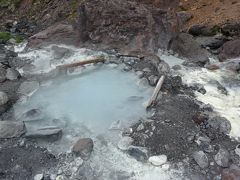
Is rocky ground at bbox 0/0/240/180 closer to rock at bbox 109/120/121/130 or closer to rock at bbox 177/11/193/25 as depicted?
rock at bbox 177/11/193/25

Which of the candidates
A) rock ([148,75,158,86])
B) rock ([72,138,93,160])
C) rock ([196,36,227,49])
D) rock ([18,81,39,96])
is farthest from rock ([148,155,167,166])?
rock ([196,36,227,49])

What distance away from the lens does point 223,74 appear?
7215 mm

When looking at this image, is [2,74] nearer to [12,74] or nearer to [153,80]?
[12,74]

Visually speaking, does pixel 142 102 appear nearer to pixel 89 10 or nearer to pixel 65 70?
pixel 65 70

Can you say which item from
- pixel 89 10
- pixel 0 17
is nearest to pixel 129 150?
pixel 89 10

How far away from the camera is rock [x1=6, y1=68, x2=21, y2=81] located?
6.75 metres

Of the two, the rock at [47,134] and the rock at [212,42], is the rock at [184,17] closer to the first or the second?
the rock at [212,42]

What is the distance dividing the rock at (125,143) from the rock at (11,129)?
1375 mm

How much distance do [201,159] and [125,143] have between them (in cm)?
103

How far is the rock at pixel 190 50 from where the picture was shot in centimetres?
770

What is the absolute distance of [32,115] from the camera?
5.75 meters

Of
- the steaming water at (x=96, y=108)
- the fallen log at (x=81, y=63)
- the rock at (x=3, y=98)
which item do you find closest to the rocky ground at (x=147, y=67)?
the rock at (x=3, y=98)

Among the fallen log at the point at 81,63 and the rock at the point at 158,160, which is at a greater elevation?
the fallen log at the point at 81,63

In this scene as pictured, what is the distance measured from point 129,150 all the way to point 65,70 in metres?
2.43
